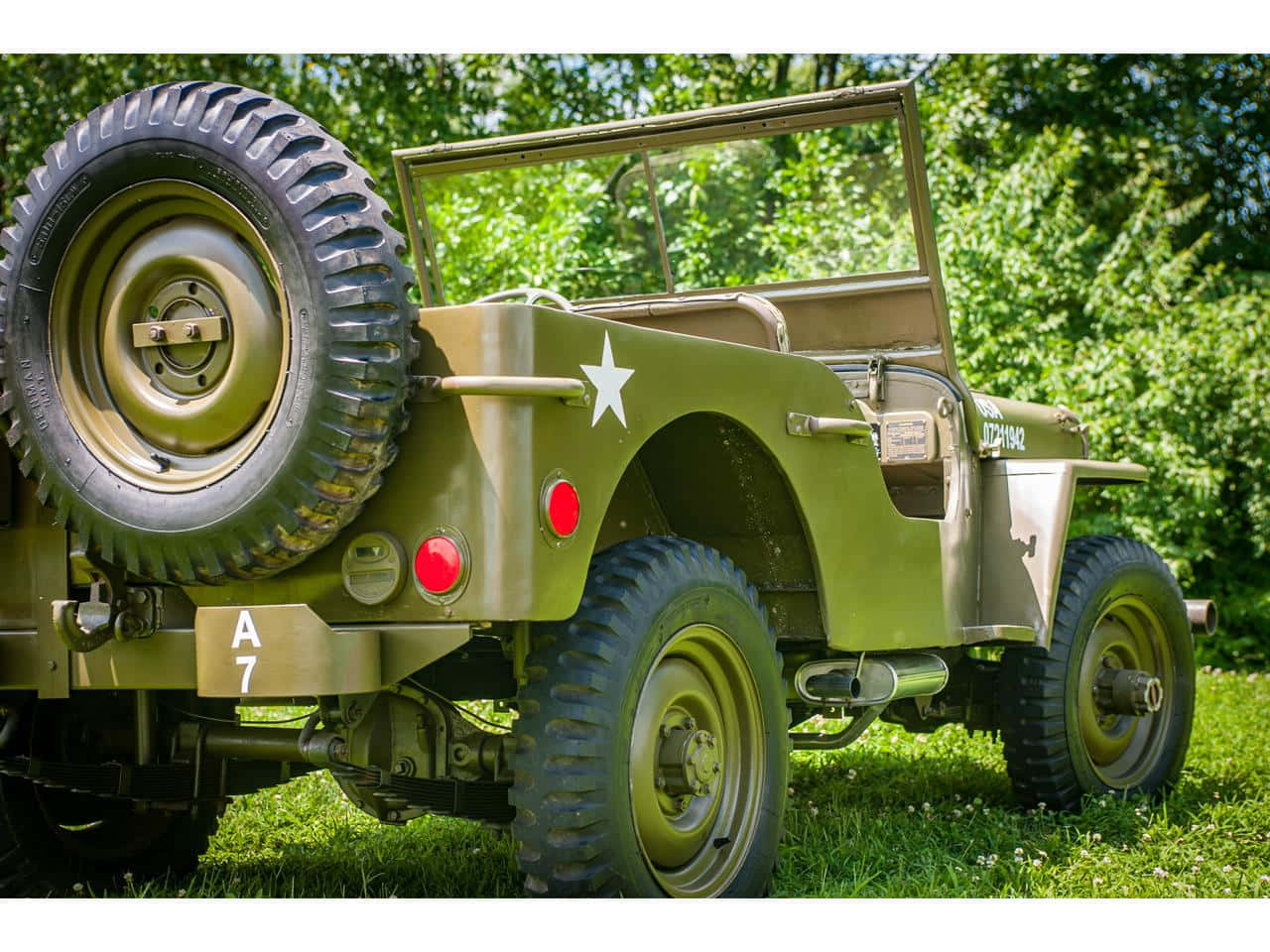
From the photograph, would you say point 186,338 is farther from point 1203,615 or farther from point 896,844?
point 1203,615

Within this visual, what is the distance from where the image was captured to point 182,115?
3.00 meters

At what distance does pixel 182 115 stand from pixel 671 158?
2673mm

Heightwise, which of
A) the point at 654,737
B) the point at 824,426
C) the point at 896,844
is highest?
the point at 824,426

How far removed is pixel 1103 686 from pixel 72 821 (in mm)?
3596

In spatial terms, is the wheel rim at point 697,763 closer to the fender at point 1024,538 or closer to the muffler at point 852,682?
the muffler at point 852,682

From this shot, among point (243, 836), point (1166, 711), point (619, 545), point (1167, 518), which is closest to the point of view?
point (619, 545)

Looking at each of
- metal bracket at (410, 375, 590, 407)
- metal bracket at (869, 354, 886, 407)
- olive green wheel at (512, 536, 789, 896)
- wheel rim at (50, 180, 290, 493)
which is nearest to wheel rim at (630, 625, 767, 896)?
olive green wheel at (512, 536, 789, 896)

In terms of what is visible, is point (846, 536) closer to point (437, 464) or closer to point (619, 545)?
point (619, 545)

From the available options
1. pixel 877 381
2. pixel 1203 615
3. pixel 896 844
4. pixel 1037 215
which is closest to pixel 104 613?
pixel 896 844

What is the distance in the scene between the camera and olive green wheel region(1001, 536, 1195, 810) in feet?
16.6

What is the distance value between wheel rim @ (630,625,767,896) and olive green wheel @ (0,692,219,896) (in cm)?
152

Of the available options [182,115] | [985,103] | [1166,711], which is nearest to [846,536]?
[182,115]

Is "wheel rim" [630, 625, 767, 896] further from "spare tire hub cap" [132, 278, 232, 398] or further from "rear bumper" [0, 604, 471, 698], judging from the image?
"spare tire hub cap" [132, 278, 232, 398]

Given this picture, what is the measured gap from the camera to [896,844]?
14.8 ft
